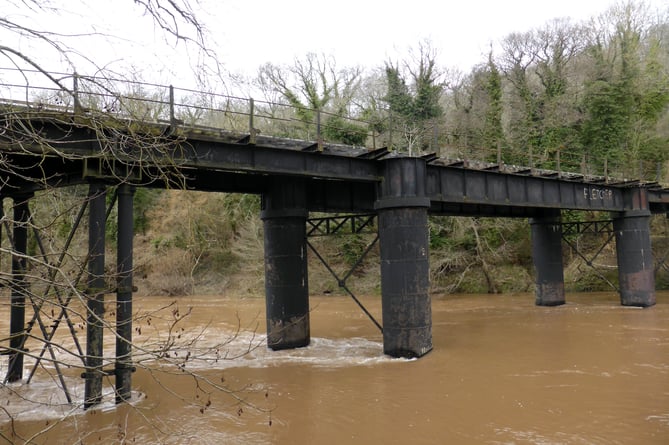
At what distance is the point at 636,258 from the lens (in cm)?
2530

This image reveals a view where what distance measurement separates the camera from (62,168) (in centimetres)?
1195

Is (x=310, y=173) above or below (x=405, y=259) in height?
above

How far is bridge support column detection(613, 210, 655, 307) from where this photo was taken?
2508 centimetres

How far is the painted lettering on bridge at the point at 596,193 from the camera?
2358 cm

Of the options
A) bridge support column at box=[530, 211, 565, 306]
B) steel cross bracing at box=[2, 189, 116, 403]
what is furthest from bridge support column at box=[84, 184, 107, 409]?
bridge support column at box=[530, 211, 565, 306]

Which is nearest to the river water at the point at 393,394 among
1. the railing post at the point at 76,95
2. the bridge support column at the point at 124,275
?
the bridge support column at the point at 124,275

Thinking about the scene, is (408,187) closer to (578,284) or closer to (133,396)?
(133,396)

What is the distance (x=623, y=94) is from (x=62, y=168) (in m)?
38.9

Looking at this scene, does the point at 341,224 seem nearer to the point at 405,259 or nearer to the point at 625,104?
the point at 405,259

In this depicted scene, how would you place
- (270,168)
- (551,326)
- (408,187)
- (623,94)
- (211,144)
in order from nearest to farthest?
(211,144)
(270,168)
(408,187)
(551,326)
(623,94)

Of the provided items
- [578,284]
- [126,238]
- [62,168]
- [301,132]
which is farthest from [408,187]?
[301,132]

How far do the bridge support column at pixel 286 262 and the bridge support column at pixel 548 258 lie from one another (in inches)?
587

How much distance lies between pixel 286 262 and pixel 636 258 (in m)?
17.9

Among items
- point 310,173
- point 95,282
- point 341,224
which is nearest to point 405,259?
point 310,173
